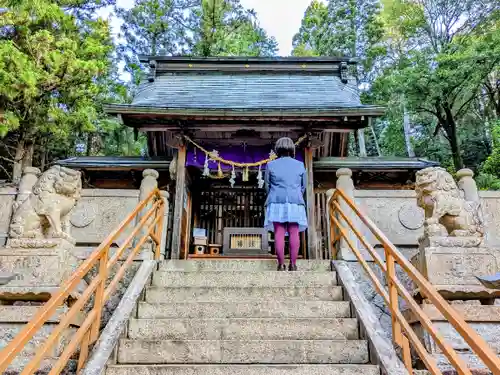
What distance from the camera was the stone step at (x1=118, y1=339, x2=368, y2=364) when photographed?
134 inches

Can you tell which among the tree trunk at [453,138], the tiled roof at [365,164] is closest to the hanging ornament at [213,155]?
the tiled roof at [365,164]

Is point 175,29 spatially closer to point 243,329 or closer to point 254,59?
point 254,59

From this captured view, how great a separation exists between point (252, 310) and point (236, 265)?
1345 millimetres

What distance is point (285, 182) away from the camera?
16.9 ft

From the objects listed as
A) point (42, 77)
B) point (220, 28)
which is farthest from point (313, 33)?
point (42, 77)

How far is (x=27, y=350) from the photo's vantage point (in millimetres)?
3863

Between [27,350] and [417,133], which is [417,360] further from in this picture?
[417,133]

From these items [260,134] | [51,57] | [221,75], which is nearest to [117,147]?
[51,57]

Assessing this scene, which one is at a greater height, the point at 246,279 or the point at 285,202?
the point at 285,202

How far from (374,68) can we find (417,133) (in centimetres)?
541

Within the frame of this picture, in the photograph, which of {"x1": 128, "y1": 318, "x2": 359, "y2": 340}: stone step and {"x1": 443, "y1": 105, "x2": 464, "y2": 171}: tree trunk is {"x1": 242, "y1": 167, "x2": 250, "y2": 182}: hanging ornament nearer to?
{"x1": 128, "y1": 318, "x2": 359, "y2": 340}: stone step

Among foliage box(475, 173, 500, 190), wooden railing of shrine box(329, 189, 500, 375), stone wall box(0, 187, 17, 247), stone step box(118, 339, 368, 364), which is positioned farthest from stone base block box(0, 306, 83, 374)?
foliage box(475, 173, 500, 190)

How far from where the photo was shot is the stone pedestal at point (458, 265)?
13.8ft

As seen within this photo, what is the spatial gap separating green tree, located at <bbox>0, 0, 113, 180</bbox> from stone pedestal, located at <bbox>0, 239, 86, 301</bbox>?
289 inches
